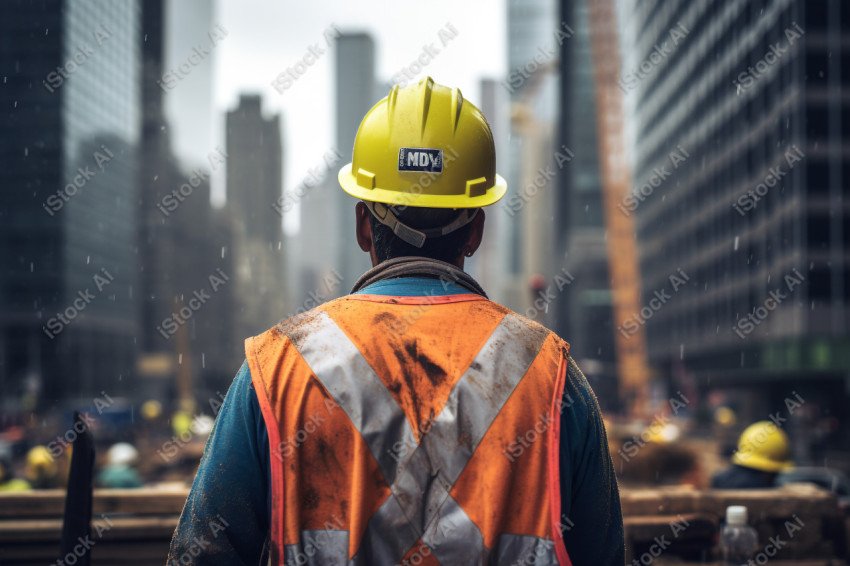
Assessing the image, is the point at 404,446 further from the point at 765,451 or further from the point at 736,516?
the point at 765,451

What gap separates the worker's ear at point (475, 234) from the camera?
8.28 feet

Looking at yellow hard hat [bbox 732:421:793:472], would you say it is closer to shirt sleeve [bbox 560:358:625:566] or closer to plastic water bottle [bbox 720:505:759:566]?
plastic water bottle [bbox 720:505:759:566]

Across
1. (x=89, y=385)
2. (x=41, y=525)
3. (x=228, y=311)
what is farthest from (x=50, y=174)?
(x=41, y=525)

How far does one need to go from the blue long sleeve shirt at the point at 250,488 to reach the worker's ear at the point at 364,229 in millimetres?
480

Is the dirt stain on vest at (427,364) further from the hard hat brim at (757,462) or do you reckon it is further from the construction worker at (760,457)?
the hard hat brim at (757,462)

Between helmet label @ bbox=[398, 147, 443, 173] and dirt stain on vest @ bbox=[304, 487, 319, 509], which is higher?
helmet label @ bbox=[398, 147, 443, 173]

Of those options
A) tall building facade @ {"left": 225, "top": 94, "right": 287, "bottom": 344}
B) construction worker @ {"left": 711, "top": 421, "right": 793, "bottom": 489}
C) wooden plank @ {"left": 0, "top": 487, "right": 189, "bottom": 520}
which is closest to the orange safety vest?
wooden plank @ {"left": 0, "top": 487, "right": 189, "bottom": 520}

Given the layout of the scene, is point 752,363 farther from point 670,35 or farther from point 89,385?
point 89,385

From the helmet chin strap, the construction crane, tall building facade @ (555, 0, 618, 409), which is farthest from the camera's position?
tall building facade @ (555, 0, 618, 409)

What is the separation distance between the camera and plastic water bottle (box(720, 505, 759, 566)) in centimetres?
482

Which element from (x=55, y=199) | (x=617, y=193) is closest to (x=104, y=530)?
(x=617, y=193)

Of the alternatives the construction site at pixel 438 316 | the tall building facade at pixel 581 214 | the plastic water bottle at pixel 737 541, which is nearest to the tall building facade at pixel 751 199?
the construction site at pixel 438 316

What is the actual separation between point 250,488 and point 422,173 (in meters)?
0.82

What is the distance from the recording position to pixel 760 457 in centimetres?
993
